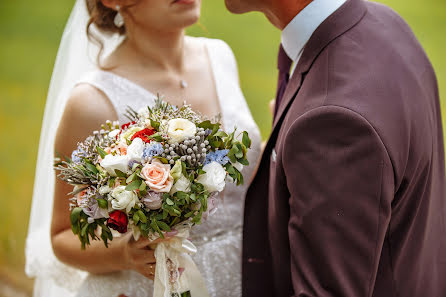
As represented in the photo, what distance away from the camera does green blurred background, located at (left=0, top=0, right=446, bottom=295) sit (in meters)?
4.67

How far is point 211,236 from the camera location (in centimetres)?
221

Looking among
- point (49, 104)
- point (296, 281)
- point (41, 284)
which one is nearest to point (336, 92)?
point (296, 281)

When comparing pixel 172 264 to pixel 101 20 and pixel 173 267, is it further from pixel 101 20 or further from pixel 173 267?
pixel 101 20

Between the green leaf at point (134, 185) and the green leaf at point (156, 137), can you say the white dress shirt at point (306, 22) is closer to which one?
the green leaf at point (156, 137)

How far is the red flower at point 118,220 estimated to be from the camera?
1.46 metres

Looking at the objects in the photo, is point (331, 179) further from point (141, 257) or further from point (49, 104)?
point (49, 104)

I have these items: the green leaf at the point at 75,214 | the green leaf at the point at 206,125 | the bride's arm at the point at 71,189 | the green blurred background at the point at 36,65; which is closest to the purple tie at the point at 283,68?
the green leaf at the point at 206,125

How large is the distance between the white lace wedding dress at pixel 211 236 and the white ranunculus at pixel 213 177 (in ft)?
2.30

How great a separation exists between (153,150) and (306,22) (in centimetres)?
68

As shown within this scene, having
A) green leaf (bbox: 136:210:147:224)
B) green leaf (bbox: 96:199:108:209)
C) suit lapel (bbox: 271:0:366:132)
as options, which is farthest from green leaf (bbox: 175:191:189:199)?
suit lapel (bbox: 271:0:366:132)

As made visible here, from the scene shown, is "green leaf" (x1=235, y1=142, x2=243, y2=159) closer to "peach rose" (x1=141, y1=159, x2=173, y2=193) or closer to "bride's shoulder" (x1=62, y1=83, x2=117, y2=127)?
"peach rose" (x1=141, y1=159, x2=173, y2=193)

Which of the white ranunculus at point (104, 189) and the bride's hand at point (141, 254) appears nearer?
the white ranunculus at point (104, 189)

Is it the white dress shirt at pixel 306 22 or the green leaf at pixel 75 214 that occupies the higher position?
the white dress shirt at pixel 306 22

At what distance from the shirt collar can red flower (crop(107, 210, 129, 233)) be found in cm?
82
